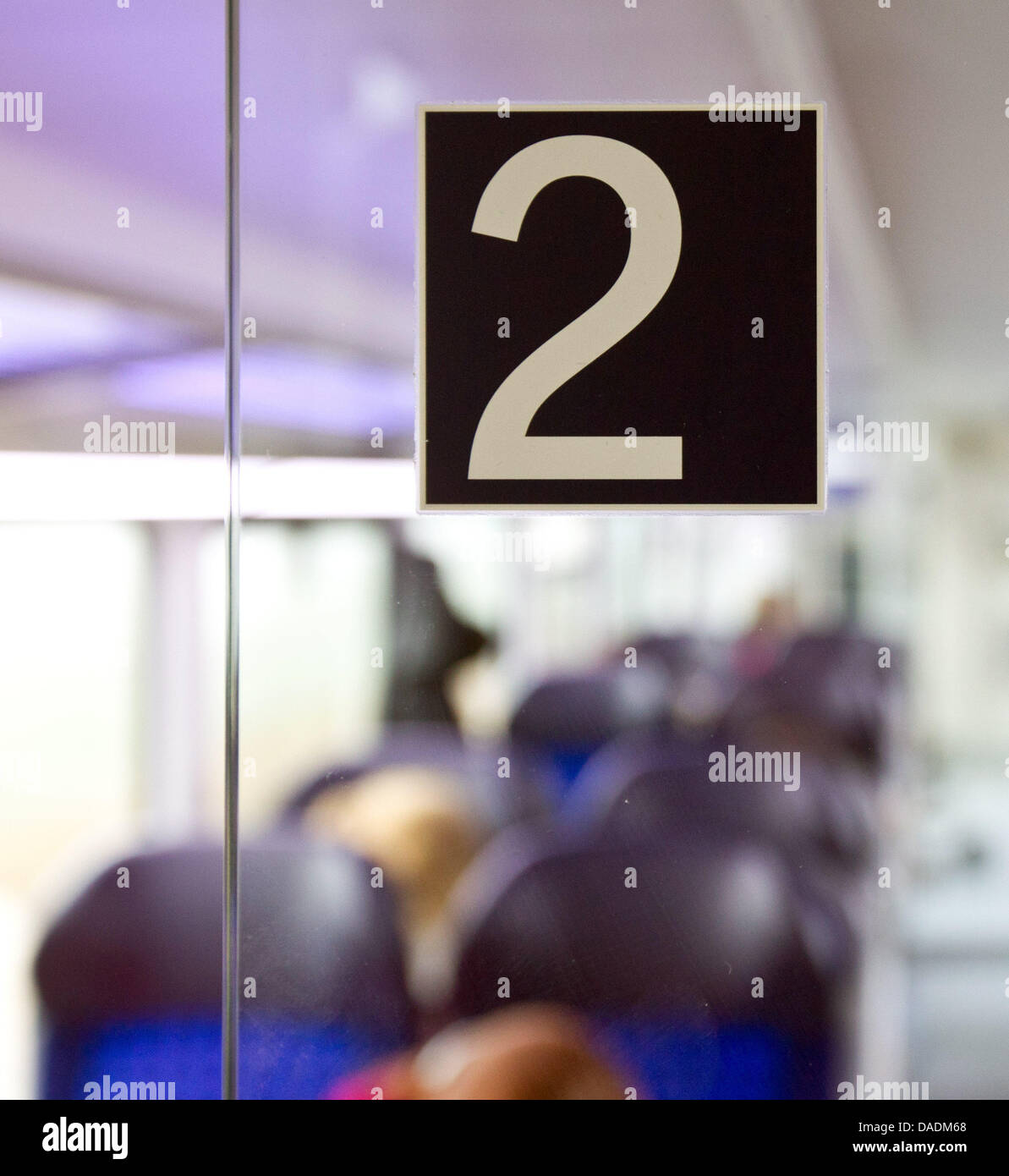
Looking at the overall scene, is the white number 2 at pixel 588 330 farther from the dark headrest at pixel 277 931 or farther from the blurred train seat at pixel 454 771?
the dark headrest at pixel 277 931

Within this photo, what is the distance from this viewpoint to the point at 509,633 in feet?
4.02

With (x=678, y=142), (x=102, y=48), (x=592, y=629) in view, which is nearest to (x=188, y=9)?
(x=102, y=48)

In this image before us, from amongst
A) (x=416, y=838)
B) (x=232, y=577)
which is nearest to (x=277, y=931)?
(x=416, y=838)

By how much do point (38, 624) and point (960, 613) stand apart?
1.08m

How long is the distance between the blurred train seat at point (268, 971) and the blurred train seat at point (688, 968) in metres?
0.12

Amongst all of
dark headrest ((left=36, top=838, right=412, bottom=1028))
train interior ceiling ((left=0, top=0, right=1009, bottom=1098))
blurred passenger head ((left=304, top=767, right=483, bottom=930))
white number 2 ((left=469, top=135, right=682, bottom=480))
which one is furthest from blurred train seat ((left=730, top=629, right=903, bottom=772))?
dark headrest ((left=36, top=838, right=412, bottom=1028))

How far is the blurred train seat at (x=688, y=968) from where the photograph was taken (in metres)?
1.22

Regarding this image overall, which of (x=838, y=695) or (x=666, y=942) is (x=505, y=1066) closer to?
(x=666, y=942)

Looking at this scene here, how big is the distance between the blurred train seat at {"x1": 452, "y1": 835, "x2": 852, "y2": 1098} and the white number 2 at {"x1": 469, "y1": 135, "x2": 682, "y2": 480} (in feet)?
1.50

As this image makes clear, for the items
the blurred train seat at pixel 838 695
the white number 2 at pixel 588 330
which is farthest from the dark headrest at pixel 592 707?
the white number 2 at pixel 588 330

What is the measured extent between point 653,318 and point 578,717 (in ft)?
1.50

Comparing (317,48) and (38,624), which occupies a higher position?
(317,48)

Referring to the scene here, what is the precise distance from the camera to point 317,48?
121cm
